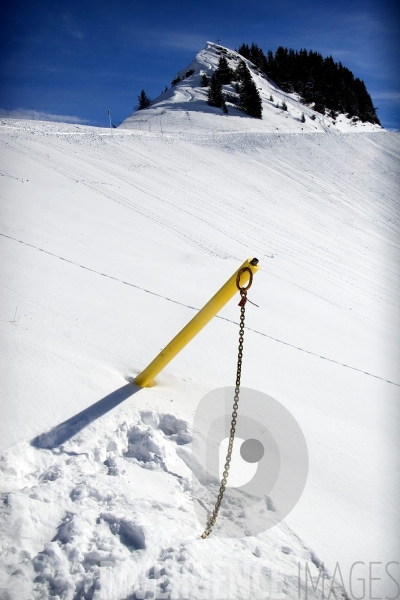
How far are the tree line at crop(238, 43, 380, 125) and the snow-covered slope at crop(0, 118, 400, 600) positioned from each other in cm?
4454

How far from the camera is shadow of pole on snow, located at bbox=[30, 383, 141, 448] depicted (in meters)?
2.36

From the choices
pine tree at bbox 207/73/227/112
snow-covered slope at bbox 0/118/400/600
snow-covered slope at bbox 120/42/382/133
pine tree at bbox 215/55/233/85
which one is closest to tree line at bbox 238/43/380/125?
snow-covered slope at bbox 120/42/382/133

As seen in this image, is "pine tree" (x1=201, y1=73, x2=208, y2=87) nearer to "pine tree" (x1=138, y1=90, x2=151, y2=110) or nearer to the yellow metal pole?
"pine tree" (x1=138, y1=90, x2=151, y2=110)

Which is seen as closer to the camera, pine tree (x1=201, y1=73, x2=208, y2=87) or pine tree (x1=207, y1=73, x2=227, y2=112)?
pine tree (x1=207, y1=73, x2=227, y2=112)

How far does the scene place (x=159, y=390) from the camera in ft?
10.4

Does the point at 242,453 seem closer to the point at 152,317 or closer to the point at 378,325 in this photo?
the point at 152,317

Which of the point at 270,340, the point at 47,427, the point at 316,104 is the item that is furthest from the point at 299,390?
the point at 316,104

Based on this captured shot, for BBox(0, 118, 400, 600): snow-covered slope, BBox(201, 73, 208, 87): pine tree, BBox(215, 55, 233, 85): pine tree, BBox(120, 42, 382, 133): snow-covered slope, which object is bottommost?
BBox(0, 118, 400, 600): snow-covered slope

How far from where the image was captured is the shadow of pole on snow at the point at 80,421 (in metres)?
2.36

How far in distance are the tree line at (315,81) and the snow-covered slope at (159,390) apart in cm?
4454

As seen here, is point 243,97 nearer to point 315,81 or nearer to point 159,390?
point 315,81

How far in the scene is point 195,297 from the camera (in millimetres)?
5402

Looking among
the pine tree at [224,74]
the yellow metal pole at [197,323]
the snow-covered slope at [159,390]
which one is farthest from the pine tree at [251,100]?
the yellow metal pole at [197,323]

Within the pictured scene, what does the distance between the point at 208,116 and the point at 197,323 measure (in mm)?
28678
